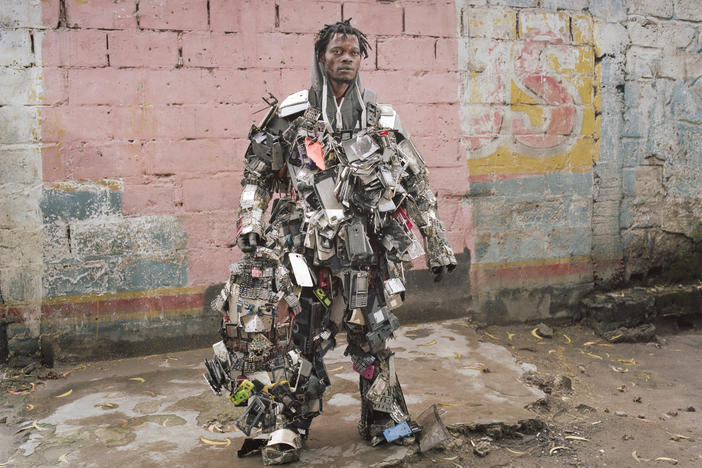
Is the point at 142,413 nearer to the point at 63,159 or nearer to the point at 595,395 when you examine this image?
the point at 63,159

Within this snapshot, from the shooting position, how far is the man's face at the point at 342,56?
115 inches

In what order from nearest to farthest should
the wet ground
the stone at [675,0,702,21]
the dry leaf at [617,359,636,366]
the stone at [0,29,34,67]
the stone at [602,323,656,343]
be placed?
the wet ground
the stone at [0,29,34,67]
the dry leaf at [617,359,636,366]
the stone at [602,323,656,343]
the stone at [675,0,702,21]

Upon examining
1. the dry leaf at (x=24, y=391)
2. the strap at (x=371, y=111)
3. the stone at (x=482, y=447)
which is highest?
the strap at (x=371, y=111)

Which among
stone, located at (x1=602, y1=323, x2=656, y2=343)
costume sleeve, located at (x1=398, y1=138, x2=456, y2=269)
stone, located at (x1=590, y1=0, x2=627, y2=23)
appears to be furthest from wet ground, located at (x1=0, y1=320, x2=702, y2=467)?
stone, located at (x1=590, y1=0, x2=627, y2=23)

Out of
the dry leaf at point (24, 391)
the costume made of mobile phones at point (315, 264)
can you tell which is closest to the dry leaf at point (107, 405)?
the dry leaf at point (24, 391)

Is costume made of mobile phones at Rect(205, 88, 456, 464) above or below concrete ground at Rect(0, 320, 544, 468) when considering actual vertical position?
above

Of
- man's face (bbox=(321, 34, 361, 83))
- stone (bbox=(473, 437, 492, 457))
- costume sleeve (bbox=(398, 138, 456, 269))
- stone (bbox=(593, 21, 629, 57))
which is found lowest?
stone (bbox=(473, 437, 492, 457))

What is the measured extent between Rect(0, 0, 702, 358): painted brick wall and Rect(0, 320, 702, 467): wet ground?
0.55 meters

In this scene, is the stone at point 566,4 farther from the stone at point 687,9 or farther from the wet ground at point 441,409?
the wet ground at point 441,409

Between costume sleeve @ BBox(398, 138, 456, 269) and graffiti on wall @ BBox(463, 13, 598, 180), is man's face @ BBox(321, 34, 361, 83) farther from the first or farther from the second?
graffiti on wall @ BBox(463, 13, 598, 180)

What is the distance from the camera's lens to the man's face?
2934mm

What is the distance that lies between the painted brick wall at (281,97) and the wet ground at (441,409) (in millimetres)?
550

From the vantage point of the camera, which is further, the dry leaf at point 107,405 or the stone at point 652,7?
the stone at point 652,7

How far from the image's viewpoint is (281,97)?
15.6 feet
